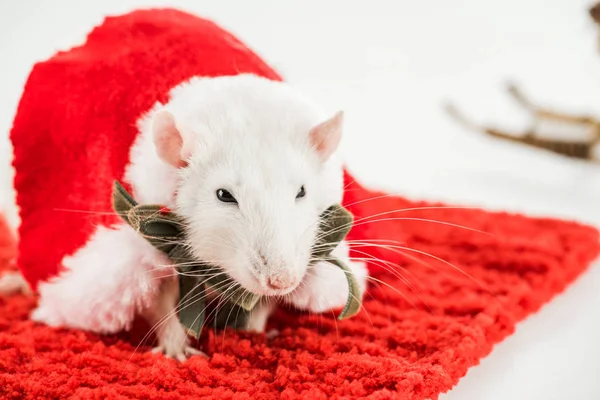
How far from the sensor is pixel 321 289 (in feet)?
2.95

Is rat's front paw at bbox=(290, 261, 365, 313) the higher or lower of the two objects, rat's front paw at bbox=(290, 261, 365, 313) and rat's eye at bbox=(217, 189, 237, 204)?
the lower

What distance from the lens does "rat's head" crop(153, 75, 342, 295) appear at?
74 cm

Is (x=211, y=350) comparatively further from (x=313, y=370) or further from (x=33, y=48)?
(x=33, y=48)

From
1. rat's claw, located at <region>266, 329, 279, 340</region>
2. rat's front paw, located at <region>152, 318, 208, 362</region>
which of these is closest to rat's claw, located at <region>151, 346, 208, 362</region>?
rat's front paw, located at <region>152, 318, 208, 362</region>

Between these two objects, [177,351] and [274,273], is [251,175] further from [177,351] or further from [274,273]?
[177,351]

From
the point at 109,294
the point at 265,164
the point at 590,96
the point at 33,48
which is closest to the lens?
the point at 265,164

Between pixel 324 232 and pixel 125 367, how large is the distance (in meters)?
0.31

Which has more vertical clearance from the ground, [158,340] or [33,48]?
[33,48]

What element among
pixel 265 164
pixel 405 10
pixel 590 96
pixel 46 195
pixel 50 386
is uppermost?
pixel 405 10

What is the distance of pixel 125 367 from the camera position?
85 cm

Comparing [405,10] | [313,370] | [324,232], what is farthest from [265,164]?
[405,10]

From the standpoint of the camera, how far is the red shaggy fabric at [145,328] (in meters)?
0.82

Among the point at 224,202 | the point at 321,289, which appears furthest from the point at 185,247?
the point at 321,289

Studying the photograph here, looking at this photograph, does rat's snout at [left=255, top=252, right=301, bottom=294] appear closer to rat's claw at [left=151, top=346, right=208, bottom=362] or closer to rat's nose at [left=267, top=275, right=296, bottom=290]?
rat's nose at [left=267, top=275, right=296, bottom=290]
